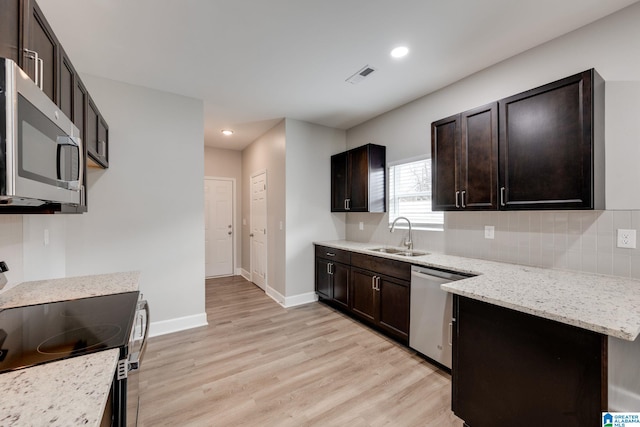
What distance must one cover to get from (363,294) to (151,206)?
2.63 m

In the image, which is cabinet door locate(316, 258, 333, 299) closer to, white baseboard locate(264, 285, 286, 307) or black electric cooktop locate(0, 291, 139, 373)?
white baseboard locate(264, 285, 286, 307)

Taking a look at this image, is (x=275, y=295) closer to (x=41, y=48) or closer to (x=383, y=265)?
(x=383, y=265)

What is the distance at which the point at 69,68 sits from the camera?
168 centimetres

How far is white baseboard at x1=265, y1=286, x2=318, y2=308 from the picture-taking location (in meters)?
3.91

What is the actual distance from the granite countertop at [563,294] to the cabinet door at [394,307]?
62cm

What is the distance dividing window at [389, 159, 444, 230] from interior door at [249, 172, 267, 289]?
2140mm

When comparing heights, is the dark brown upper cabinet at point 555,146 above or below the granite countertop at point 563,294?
above

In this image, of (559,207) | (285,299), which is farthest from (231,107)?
(559,207)

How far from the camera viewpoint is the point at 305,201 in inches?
160

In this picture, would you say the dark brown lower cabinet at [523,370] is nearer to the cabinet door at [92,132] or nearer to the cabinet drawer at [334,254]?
the cabinet drawer at [334,254]

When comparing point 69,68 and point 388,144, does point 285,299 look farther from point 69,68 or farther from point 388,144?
point 69,68

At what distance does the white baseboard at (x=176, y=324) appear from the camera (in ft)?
9.87

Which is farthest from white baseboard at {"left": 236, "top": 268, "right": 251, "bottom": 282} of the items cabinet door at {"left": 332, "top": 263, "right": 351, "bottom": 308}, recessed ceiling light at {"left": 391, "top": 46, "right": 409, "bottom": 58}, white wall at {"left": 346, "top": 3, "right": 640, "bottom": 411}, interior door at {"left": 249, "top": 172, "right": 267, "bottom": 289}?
recessed ceiling light at {"left": 391, "top": 46, "right": 409, "bottom": 58}

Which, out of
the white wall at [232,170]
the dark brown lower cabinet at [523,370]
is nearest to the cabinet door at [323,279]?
the dark brown lower cabinet at [523,370]
